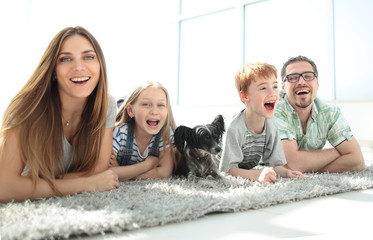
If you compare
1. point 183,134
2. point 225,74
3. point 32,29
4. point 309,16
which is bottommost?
point 183,134

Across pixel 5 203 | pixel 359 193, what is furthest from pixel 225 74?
pixel 5 203

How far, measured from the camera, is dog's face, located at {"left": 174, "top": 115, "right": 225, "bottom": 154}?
6.47ft

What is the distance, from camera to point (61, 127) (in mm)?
1685

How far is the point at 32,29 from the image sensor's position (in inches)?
322

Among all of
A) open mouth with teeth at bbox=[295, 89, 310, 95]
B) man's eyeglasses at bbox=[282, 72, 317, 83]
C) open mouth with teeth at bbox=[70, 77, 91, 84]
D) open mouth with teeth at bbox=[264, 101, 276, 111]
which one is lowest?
open mouth with teeth at bbox=[264, 101, 276, 111]

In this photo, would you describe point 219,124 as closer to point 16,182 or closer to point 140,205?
point 140,205

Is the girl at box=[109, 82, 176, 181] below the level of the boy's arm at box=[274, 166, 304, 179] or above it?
above

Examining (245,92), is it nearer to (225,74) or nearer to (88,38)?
(88,38)

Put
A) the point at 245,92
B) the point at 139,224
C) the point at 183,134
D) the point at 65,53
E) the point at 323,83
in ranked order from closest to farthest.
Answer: the point at 139,224 → the point at 65,53 → the point at 183,134 → the point at 245,92 → the point at 323,83

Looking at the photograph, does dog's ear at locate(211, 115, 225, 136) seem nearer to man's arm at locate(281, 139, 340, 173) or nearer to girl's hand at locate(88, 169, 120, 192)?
man's arm at locate(281, 139, 340, 173)

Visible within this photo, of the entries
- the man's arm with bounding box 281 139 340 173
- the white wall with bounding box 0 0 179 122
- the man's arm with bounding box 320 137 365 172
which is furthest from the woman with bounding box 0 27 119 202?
the white wall with bounding box 0 0 179 122

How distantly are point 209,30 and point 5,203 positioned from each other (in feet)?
21.1

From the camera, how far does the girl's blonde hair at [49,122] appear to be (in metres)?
1.48

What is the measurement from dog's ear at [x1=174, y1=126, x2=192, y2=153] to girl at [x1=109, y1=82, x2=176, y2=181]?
0.16m
